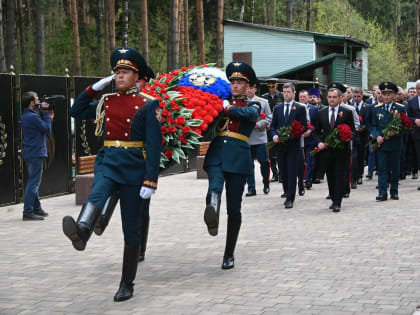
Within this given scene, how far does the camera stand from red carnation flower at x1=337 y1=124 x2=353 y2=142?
12.9 metres

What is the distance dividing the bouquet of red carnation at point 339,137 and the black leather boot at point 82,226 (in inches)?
275

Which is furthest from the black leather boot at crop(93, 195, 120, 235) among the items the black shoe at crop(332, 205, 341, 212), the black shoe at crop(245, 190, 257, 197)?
the black shoe at crop(245, 190, 257, 197)

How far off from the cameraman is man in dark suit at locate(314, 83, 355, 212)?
14.7 ft

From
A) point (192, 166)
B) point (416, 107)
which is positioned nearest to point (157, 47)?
point (192, 166)

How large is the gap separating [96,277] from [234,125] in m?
2.11

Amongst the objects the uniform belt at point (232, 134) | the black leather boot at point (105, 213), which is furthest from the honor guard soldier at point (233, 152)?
the black leather boot at point (105, 213)

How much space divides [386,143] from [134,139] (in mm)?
8310

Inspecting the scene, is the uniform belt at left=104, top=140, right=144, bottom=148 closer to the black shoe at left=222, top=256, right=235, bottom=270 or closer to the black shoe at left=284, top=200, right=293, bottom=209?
the black shoe at left=222, top=256, right=235, bottom=270

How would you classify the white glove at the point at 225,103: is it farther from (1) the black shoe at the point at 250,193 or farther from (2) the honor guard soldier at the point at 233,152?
(1) the black shoe at the point at 250,193

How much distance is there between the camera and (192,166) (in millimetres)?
21828

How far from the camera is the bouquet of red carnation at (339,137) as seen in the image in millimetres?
12930

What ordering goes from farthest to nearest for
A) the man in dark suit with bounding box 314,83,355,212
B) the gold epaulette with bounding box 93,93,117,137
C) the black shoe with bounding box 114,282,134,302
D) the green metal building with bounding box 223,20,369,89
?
the green metal building with bounding box 223,20,369,89
the man in dark suit with bounding box 314,83,355,212
the gold epaulette with bounding box 93,93,117,137
the black shoe with bounding box 114,282,134,302

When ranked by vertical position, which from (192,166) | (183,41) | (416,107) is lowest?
(192,166)

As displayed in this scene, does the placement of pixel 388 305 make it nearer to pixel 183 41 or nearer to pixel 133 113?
pixel 133 113
